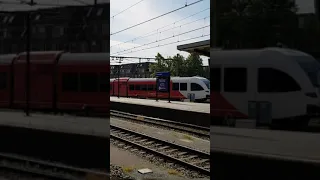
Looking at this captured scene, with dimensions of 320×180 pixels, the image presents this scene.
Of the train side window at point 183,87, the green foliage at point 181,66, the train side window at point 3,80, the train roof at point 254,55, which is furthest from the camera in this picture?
the green foliage at point 181,66

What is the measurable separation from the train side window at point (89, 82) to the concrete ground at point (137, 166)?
9.57 feet

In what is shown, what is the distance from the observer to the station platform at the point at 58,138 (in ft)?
14.3

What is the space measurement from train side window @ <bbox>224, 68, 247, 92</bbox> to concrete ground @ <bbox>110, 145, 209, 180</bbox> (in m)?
3.20

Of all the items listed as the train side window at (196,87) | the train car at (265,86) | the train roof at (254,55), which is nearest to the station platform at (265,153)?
the train car at (265,86)

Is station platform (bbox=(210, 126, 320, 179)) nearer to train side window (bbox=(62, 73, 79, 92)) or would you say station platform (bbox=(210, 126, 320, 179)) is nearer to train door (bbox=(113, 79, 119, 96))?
train side window (bbox=(62, 73, 79, 92))

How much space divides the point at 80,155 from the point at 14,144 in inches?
43.9

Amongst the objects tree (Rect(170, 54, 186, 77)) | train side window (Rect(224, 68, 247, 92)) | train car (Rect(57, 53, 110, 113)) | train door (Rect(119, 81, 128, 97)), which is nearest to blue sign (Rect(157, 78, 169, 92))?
train door (Rect(119, 81, 128, 97))

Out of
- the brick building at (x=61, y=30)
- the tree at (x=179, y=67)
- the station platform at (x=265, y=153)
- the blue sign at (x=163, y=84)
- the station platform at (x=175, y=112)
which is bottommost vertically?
the station platform at (x=175, y=112)

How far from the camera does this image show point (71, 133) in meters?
4.52

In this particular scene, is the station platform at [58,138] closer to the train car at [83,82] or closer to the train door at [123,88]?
the train car at [83,82]

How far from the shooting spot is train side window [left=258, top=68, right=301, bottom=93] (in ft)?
12.8

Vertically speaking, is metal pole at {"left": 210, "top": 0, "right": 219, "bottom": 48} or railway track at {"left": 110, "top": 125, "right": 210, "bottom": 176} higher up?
metal pole at {"left": 210, "top": 0, "right": 219, "bottom": 48}

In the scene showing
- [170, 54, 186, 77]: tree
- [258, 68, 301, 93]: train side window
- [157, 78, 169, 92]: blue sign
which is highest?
[170, 54, 186, 77]: tree

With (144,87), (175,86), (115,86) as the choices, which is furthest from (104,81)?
(115,86)
